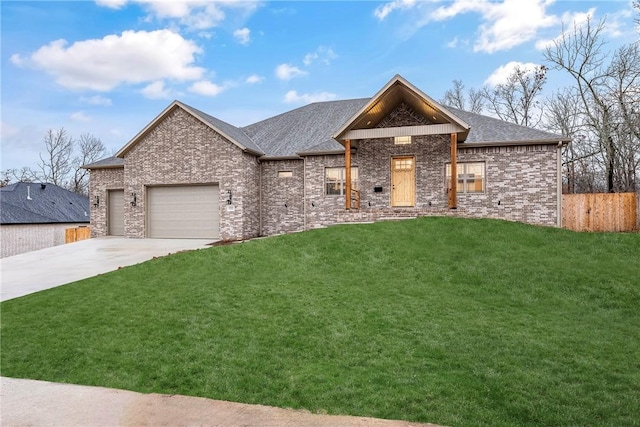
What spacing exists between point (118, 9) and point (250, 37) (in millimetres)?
5769

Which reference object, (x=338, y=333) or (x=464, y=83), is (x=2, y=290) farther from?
(x=464, y=83)

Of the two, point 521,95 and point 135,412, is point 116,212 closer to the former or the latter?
point 135,412

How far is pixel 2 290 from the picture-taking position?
921 cm

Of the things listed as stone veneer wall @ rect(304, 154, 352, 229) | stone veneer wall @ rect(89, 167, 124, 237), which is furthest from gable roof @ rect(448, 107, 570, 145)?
stone veneer wall @ rect(89, 167, 124, 237)

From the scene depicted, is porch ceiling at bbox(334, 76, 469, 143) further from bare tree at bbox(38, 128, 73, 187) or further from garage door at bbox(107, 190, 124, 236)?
bare tree at bbox(38, 128, 73, 187)

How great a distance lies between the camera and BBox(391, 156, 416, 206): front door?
16.5 meters

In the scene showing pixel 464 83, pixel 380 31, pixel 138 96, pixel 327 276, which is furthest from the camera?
pixel 464 83

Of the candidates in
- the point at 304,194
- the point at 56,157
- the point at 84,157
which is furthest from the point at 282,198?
the point at 84,157

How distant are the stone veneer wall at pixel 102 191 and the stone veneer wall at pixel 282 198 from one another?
781 centimetres

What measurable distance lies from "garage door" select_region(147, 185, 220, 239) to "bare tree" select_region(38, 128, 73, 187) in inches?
1333

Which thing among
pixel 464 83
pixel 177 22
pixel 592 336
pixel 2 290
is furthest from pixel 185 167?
pixel 464 83

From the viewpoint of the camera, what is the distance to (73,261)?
41.4 ft

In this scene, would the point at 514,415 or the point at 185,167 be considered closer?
the point at 514,415

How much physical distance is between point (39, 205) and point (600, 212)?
35902mm
